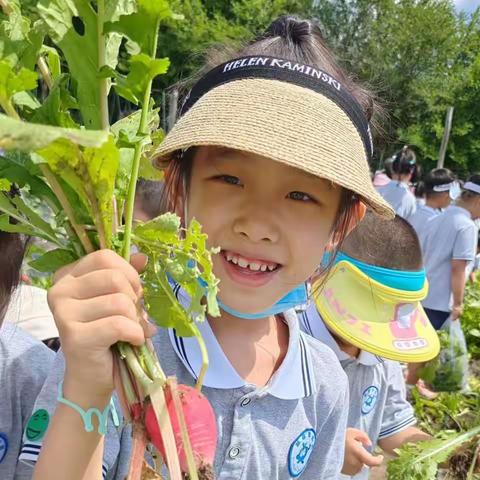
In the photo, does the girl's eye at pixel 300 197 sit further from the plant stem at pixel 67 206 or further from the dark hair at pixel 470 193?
the dark hair at pixel 470 193

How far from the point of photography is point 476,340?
550 centimetres

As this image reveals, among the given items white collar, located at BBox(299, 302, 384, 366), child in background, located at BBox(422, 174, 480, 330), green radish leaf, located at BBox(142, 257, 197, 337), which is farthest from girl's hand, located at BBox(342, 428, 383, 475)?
child in background, located at BBox(422, 174, 480, 330)

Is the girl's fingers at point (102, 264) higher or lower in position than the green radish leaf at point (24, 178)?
lower

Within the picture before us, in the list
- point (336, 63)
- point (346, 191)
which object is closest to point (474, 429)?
point (346, 191)

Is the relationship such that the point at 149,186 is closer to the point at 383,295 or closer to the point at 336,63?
the point at 383,295

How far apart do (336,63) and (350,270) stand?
809 mm

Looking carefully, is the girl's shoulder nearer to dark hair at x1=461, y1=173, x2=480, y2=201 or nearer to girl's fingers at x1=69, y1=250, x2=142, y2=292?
girl's fingers at x1=69, y1=250, x2=142, y2=292

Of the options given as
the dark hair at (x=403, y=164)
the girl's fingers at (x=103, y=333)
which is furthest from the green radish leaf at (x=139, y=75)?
the dark hair at (x=403, y=164)

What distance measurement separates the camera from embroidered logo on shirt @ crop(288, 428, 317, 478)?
134 cm

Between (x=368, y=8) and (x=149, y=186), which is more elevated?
(x=368, y=8)

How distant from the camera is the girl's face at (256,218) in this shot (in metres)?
1.14

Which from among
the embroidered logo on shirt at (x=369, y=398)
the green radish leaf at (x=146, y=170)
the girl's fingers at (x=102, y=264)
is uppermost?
the green radish leaf at (x=146, y=170)

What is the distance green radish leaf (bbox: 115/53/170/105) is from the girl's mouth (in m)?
0.45

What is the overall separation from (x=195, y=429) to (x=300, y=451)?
62 centimetres
